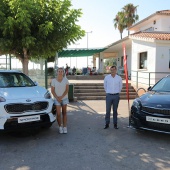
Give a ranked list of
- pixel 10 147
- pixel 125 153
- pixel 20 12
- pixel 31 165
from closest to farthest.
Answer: pixel 31 165 < pixel 125 153 < pixel 10 147 < pixel 20 12

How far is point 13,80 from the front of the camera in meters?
6.51

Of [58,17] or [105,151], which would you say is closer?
[105,151]

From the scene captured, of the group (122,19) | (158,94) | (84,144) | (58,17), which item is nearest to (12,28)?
(58,17)

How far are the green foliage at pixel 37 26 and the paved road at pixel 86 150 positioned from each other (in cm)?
303

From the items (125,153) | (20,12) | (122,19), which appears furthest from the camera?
(122,19)

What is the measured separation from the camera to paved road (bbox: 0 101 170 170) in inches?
159

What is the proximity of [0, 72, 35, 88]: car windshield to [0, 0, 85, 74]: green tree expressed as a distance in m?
1.17

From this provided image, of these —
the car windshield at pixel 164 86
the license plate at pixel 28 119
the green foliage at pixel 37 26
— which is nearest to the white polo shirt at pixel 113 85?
the car windshield at pixel 164 86

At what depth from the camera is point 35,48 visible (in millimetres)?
8000

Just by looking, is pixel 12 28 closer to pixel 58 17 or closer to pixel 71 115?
pixel 58 17

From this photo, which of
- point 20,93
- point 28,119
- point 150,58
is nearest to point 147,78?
point 150,58

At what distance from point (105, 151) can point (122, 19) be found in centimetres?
3938

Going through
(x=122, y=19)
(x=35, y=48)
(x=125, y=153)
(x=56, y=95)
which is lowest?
(x=125, y=153)

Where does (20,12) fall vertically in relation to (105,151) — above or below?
above
